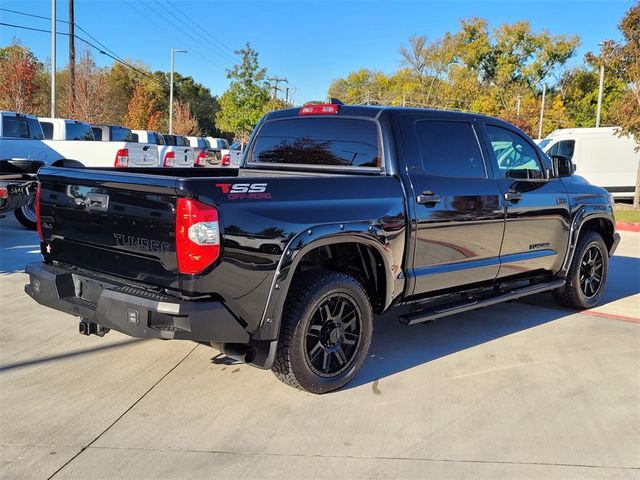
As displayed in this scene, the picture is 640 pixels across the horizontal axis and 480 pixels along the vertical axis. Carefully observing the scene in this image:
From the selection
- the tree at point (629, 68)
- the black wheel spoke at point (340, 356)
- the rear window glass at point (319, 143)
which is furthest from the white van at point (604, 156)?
the black wheel spoke at point (340, 356)

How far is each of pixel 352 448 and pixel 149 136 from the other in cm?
2574

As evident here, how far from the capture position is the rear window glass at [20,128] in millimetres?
12729

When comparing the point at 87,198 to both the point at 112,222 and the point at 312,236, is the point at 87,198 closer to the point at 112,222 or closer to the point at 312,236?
the point at 112,222

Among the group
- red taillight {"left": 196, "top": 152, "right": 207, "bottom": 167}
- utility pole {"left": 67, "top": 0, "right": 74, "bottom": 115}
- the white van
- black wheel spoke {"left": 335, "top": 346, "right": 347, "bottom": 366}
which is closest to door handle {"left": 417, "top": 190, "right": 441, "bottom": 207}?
black wheel spoke {"left": 335, "top": 346, "right": 347, "bottom": 366}

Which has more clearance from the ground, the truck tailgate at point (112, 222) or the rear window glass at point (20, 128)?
the rear window glass at point (20, 128)

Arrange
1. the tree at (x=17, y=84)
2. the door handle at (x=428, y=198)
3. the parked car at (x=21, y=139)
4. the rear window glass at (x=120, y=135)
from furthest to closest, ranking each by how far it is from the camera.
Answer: the tree at (x=17, y=84) < the rear window glass at (x=120, y=135) < the parked car at (x=21, y=139) < the door handle at (x=428, y=198)

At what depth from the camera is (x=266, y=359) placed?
11.7 ft

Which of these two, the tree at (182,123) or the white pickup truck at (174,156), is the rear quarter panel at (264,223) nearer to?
the white pickup truck at (174,156)

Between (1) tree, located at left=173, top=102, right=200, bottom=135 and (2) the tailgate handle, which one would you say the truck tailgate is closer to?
(2) the tailgate handle

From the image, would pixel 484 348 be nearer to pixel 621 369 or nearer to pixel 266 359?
pixel 621 369

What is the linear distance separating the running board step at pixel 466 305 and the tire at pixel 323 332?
0.46m

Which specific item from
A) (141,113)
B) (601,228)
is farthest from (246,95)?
(601,228)

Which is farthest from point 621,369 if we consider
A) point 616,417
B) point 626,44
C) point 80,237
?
point 626,44

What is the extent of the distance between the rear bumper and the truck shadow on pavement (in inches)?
50.1
